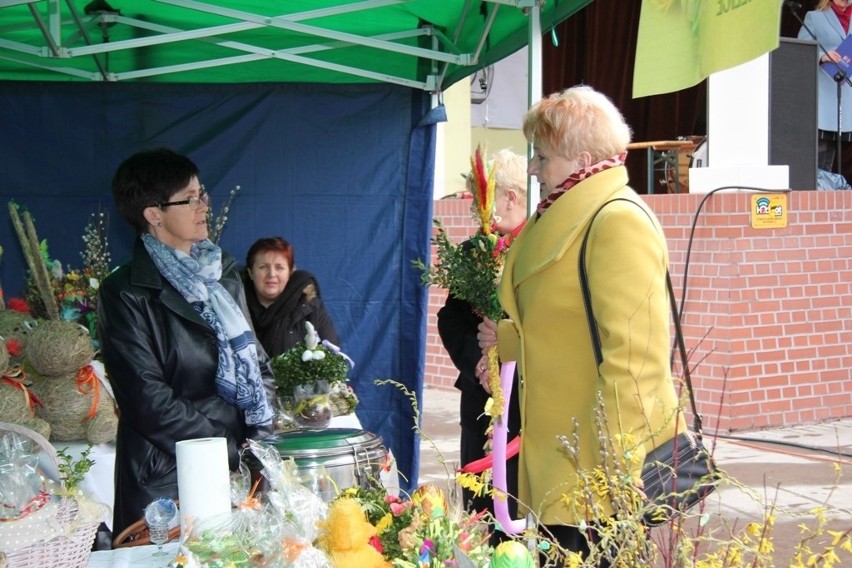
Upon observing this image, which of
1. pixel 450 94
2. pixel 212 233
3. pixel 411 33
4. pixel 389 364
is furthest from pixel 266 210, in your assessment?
pixel 450 94

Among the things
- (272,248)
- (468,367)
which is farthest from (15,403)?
(272,248)

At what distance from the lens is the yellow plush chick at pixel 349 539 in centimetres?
168

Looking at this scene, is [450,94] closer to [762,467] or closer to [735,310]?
[735,310]

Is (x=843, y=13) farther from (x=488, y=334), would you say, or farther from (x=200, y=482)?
(x=200, y=482)

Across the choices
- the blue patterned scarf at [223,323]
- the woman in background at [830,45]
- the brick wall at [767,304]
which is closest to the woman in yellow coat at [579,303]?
the blue patterned scarf at [223,323]

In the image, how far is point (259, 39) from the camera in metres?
4.88

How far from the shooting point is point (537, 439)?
8.12ft

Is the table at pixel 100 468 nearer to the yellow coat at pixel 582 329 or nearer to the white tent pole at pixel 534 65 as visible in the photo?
the white tent pole at pixel 534 65

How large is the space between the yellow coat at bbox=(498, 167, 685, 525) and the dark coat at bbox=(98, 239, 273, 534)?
947 millimetres

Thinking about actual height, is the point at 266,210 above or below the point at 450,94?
below

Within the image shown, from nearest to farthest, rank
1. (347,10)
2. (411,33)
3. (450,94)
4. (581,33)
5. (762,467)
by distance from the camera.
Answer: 1. (347,10)
2. (411,33)
3. (762,467)
4. (450,94)
5. (581,33)

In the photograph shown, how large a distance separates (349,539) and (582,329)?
2.96ft

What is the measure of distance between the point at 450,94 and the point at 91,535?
31.2 ft

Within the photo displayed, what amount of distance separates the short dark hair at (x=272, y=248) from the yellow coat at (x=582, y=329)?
8.91 ft
